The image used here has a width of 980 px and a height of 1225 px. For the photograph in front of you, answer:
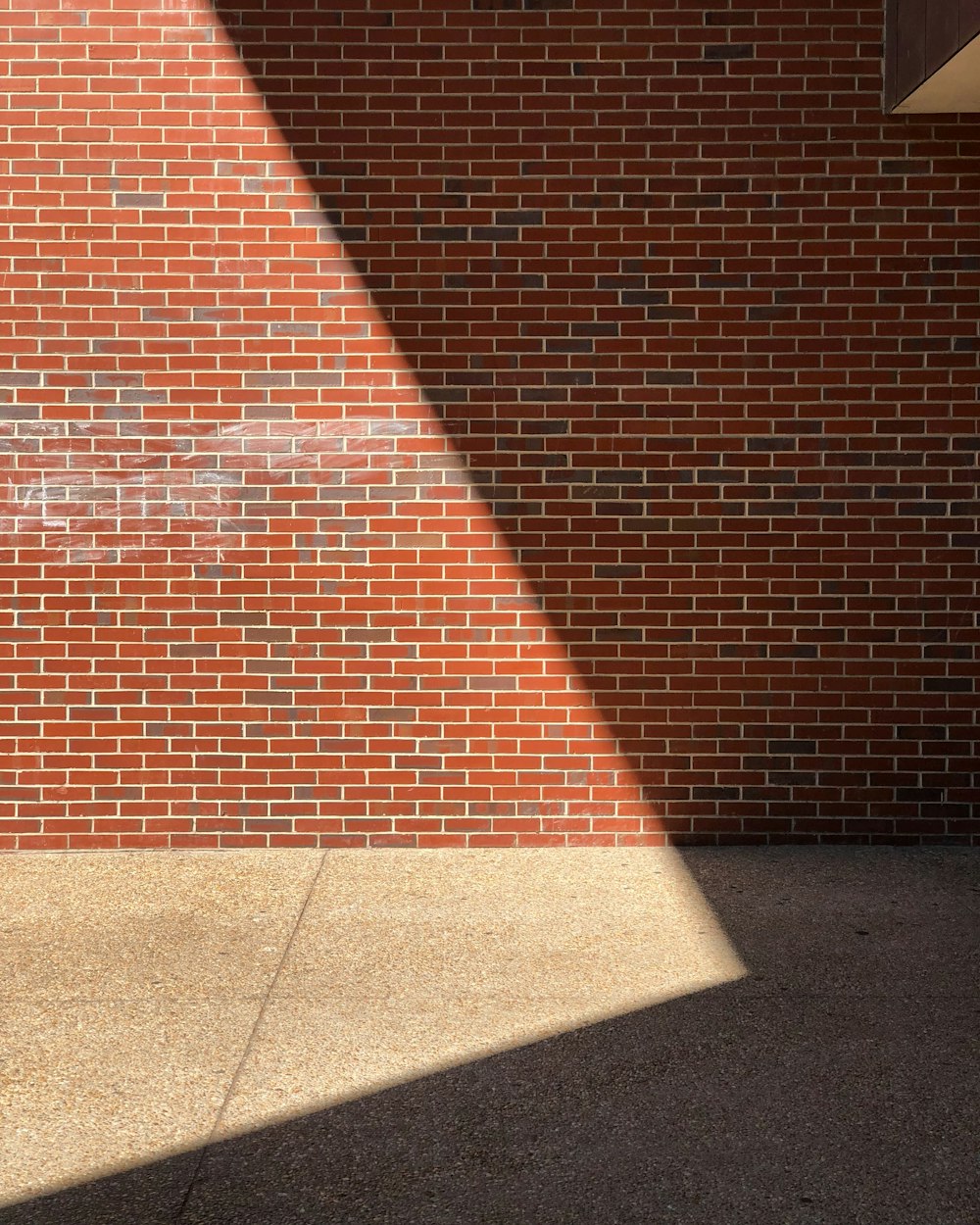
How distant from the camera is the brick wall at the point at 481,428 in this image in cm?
559

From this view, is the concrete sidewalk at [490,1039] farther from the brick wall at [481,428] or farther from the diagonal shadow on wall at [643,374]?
the diagonal shadow on wall at [643,374]

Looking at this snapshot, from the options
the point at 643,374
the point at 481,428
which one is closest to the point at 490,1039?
the point at 481,428

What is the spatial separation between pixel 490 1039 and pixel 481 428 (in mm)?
2865

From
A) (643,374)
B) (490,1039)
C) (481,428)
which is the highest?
(643,374)

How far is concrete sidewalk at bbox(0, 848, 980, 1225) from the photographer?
114 inches

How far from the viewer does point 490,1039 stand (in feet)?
12.2

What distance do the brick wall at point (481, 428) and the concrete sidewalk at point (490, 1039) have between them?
462 millimetres

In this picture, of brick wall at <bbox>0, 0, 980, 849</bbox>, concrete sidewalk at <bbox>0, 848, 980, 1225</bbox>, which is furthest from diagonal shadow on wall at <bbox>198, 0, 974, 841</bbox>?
concrete sidewalk at <bbox>0, 848, 980, 1225</bbox>

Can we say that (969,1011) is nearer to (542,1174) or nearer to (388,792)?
(542,1174)

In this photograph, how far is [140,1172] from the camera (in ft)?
9.66

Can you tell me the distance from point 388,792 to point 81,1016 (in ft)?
6.75

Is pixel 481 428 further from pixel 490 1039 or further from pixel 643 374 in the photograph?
pixel 490 1039

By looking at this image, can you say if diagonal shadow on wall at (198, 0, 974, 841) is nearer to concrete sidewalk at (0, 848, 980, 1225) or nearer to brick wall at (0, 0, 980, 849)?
brick wall at (0, 0, 980, 849)

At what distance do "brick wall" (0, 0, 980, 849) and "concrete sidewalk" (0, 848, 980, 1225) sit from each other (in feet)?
1.52
